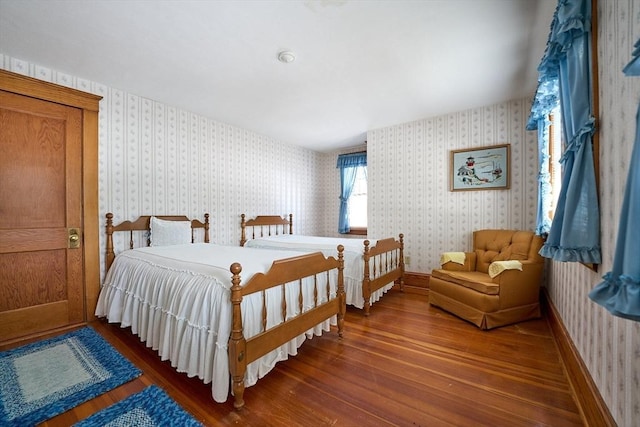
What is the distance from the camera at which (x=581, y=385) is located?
1.50 metres

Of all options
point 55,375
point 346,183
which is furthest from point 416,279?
point 55,375

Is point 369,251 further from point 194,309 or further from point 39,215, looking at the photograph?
point 39,215

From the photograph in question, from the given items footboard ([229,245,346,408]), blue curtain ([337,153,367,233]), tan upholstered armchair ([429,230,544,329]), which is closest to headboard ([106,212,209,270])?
footboard ([229,245,346,408])

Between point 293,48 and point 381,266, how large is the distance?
8.31 ft

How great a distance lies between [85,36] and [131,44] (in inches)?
12.0

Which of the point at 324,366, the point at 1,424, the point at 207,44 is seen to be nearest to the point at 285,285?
the point at 324,366

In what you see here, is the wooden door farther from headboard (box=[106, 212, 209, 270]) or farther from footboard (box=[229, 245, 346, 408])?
footboard (box=[229, 245, 346, 408])

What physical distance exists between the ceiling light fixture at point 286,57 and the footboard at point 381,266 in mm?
1937

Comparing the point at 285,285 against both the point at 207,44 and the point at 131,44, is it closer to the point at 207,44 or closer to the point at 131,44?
the point at 207,44

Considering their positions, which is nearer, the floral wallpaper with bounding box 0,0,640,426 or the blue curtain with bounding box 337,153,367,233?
the floral wallpaper with bounding box 0,0,640,426

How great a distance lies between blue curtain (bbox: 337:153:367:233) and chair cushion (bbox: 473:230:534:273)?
240cm

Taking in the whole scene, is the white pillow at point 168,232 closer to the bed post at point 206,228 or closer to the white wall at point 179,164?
the white wall at point 179,164

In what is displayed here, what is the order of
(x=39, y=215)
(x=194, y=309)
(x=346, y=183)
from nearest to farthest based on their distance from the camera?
(x=194, y=309)
(x=39, y=215)
(x=346, y=183)

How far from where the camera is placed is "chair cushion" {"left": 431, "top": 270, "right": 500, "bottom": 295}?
101 inches
